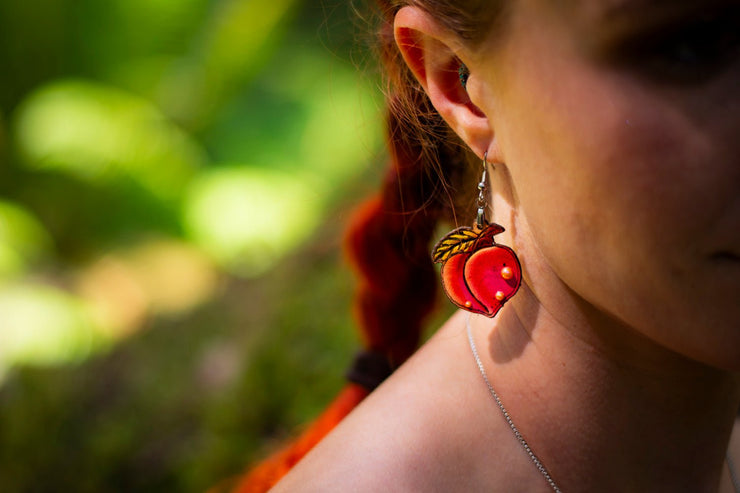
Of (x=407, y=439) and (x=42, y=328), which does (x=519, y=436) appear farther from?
(x=42, y=328)

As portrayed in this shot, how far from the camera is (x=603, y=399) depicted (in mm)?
1214

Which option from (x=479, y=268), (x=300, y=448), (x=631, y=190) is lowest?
(x=300, y=448)

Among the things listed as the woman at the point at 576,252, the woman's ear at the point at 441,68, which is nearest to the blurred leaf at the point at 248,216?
the woman at the point at 576,252

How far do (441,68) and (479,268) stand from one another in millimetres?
308

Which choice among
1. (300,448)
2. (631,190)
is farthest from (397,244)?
(631,190)

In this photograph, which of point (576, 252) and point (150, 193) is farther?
point (150, 193)

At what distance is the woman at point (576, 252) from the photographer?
923 millimetres

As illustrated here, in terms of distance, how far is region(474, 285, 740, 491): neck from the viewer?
119cm

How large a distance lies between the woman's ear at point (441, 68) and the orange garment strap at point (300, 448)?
745 mm

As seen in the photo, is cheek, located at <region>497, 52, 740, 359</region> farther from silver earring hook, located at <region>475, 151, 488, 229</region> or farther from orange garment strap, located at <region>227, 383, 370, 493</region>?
orange garment strap, located at <region>227, 383, 370, 493</region>

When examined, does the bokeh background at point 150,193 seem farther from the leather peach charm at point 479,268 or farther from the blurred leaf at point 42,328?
the leather peach charm at point 479,268

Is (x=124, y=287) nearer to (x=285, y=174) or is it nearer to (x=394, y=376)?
(x=285, y=174)

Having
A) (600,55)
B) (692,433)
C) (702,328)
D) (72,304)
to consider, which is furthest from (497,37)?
(72,304)

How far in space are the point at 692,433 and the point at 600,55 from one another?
0.65 meters
